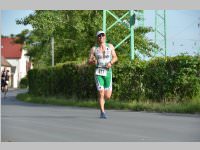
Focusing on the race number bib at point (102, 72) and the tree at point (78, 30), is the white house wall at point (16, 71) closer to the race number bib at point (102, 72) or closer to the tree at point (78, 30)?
the tree at point (78, 30)

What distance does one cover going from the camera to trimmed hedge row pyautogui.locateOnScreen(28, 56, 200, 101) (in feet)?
51.2

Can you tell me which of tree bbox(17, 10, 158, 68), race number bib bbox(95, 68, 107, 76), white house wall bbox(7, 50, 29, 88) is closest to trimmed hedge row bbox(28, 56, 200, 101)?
race number bib bbox(95, 68, 107, 76)

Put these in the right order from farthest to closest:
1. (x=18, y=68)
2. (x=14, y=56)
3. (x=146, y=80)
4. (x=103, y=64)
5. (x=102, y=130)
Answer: (x=18, y=68)
(x=14, y=56)
(x=146, y=80)
(x=103, y=64)
(x=102, y=130)

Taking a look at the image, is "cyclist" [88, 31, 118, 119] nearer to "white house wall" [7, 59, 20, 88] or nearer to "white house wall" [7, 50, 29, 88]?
"white house wall" [7, 50, 29, 88]

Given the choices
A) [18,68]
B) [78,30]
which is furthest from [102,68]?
[18,68]

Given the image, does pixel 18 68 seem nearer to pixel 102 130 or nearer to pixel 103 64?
pixel 103 64

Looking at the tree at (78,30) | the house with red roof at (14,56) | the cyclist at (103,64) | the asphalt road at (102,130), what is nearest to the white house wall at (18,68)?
the house with red roof at (14,56)

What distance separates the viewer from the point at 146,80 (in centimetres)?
1689

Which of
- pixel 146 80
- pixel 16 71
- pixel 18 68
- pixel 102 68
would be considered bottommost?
pixel 146 80

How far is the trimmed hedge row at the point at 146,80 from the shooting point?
15.6 metres

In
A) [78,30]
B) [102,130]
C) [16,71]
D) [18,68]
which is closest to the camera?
[102,130]

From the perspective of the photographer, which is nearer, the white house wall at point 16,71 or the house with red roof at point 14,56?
the white house wall at point 16,71

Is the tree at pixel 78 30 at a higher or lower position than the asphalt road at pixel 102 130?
higher

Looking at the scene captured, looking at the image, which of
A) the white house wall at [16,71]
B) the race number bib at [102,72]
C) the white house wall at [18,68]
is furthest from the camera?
the white house wall at [18,68]
